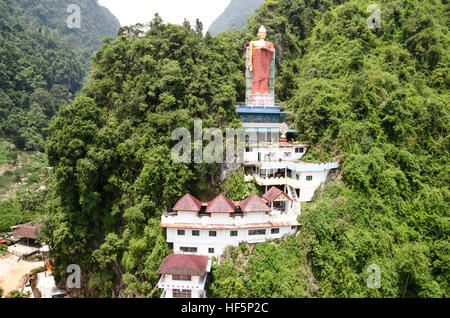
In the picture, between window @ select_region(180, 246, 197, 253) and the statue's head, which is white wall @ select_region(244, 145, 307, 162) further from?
the statue's head

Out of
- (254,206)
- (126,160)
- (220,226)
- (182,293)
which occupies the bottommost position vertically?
(182,293)

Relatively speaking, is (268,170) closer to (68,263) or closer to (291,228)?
(291,228)

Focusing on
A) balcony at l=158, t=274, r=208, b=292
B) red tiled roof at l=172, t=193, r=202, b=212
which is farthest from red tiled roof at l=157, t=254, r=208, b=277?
red tiled roof at l=172, t=193, r=202, b=212

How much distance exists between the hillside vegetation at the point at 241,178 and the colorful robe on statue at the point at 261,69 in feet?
12.1

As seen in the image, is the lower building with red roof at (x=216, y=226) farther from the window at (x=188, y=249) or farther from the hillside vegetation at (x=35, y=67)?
the hillside vegetation at (x=35, y=67)

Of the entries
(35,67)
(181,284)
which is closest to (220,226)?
(181,284)

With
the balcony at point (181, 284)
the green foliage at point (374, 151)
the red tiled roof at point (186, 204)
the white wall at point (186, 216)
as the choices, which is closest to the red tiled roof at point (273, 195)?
the green foliage at point (374, 151)

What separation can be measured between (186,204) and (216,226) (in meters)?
2.53

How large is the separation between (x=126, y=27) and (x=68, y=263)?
79.3 feet

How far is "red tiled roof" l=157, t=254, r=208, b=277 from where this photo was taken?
1577 cm

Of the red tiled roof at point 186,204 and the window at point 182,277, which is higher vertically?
the red tiled roof at point 186,204

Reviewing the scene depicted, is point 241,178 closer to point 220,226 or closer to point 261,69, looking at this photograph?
point 220,226

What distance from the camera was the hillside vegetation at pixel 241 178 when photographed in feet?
56.4

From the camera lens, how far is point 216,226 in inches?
694
